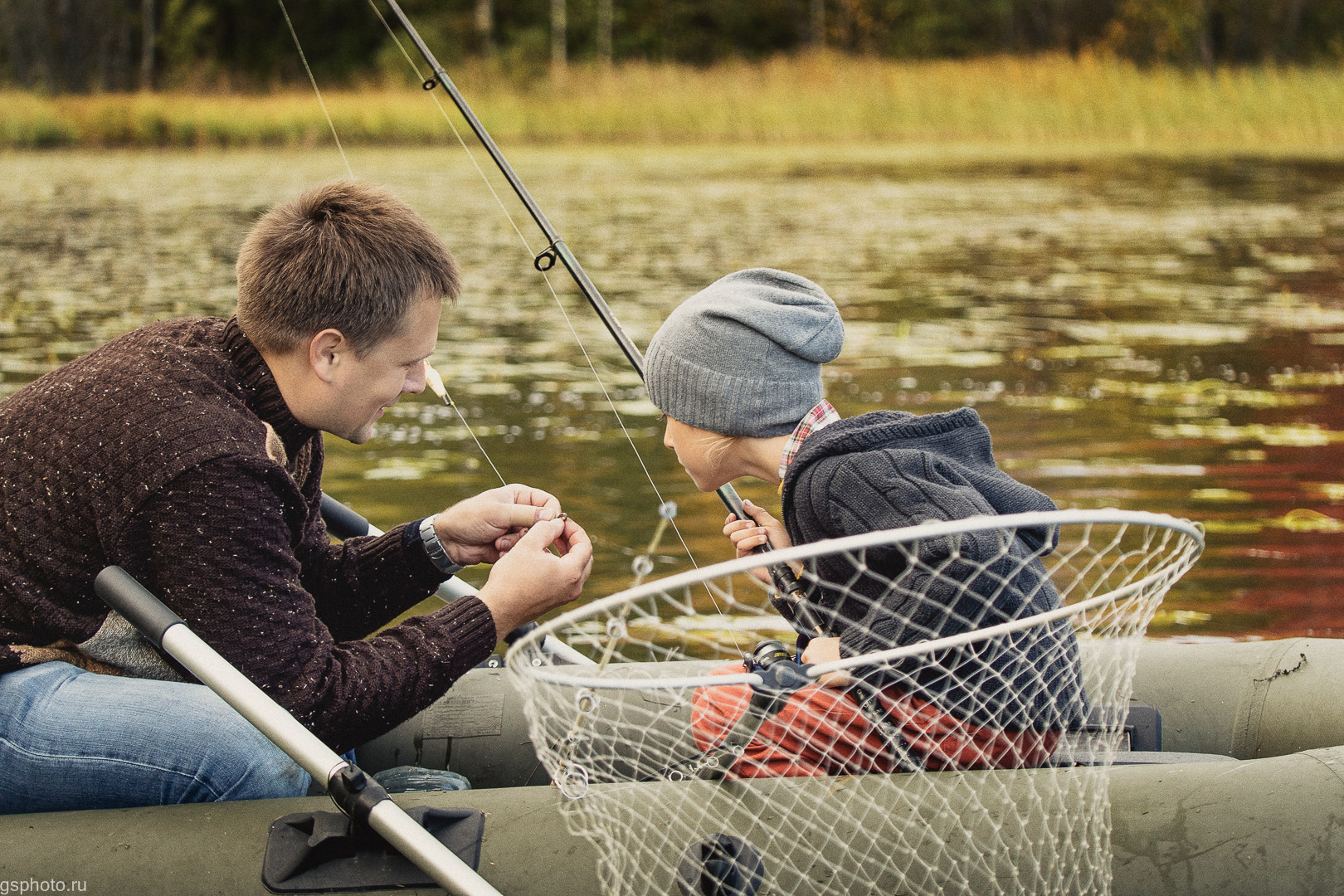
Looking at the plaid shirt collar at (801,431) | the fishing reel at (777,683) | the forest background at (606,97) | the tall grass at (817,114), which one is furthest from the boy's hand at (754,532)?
the tall grass at (817,114)

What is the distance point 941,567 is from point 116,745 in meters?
1.17

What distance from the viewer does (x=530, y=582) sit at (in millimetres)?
2148

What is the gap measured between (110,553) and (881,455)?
109 centimetres

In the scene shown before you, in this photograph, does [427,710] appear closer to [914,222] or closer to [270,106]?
[914,222]

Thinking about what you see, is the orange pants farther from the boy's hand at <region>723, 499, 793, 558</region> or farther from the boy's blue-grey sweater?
the boy's hand at <region>723, 499, 793, 558</region>

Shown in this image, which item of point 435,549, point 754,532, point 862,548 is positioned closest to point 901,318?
point 435,549

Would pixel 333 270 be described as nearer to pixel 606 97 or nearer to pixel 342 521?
pixel 342 521

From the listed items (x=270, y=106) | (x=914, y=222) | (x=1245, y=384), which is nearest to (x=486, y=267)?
(x=914, y=222)

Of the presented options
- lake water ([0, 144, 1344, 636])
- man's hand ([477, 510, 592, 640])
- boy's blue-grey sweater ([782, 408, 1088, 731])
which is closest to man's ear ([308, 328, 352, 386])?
man's hand ([477, 510, 592, 640])

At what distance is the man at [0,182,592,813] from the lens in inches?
77.0

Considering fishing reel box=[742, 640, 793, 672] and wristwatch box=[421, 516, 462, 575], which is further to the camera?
wristwatch box=[421, 516, 462, 575]

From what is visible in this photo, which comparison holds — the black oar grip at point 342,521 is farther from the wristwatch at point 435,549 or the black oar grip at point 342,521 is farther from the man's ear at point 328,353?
the man's ear at point 328,353

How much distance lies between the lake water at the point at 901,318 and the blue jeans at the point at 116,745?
1.49 meters

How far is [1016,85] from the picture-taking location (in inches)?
899
